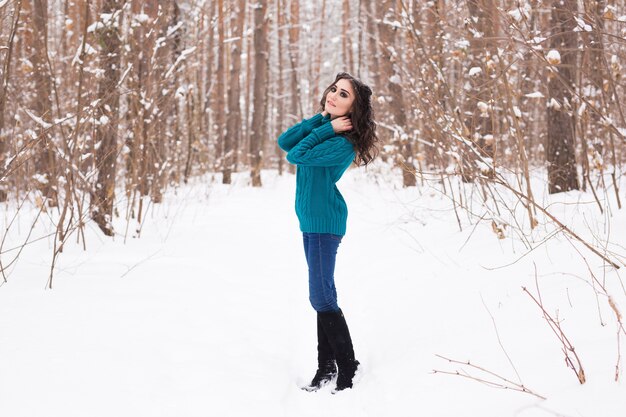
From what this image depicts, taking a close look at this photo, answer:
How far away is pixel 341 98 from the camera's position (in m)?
2.70

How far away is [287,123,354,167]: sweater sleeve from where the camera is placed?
258 cm

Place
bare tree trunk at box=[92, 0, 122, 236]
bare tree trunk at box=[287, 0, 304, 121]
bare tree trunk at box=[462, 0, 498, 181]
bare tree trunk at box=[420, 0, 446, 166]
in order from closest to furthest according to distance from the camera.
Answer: bare tree trunk at box=[462, 0, 498, 181] → bare tree trunk at box=[420, 0, 446, 166] → bare tree trunk at box=[92, 0, 122, 236] → bare tree trunk at box=[287, 0, 304, 121]

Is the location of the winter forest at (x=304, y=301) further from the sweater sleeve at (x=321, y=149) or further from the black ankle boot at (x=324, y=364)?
the sweater sleeve at (x=321, y=149)

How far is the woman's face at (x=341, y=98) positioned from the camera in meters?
2.70

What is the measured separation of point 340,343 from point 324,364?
22 cm

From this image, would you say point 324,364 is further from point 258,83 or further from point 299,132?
point 258,83

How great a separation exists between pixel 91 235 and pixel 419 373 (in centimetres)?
453

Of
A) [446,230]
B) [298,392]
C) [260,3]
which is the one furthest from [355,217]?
[260,3]

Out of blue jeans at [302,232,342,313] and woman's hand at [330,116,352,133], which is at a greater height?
woman's hand at [330,116,352,133]

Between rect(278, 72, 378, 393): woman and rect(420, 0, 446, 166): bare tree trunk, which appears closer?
rect(278, 72, 378, 393): woman

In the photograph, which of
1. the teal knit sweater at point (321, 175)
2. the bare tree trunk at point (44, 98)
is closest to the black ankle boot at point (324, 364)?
the teal knit sweater at point (321, 175)

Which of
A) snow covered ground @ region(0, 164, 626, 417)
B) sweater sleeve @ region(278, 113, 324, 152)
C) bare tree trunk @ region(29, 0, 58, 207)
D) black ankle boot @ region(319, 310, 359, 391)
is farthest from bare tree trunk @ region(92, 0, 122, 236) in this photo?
black ankle boot @ region(319, 310, 359, 391)

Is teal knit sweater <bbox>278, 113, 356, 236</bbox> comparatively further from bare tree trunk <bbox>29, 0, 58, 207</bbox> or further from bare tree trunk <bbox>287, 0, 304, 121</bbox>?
bare tree trunk <bbox>287, 0, 304, 121</bbox>

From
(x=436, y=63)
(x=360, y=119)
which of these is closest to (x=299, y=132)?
(x=360, y=119)
